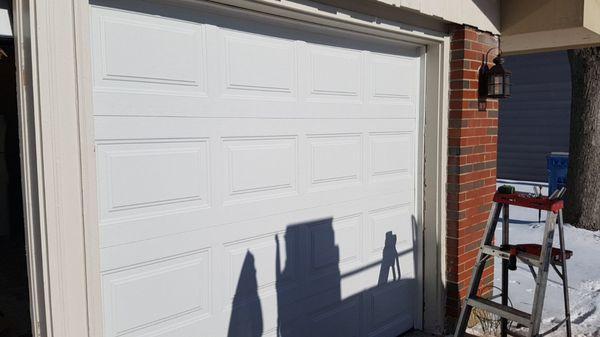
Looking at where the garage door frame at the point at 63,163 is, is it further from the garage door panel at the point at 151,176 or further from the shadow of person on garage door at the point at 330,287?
the shadow of person on garage door at the point at 330,287

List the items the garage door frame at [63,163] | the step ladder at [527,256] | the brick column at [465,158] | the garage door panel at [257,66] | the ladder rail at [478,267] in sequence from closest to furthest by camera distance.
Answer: the garage door frame at [63,163] → the garage door panel at [257,66] → the step ladder at [527,256] → the ladder rail at [478,267] → the brick column at [465,158]

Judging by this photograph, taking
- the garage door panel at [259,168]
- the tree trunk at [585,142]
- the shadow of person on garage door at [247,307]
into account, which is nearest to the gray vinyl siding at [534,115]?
the tree trunk at [585,142]

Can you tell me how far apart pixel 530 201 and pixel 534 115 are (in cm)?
1043

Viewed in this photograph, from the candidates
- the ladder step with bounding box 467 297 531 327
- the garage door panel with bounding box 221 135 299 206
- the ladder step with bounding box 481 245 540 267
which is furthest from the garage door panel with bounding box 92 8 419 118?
the ladder step with bounding box 467 297 531 327

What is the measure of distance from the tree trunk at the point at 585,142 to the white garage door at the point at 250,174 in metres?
4.88

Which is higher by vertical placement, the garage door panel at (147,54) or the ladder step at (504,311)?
the garage door panel at (147,54)

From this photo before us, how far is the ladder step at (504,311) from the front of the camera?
3.14 meters

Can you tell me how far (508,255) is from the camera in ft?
10.7

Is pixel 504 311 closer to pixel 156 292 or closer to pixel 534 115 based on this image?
pixel 156 292

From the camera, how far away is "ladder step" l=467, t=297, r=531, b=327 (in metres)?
3.14

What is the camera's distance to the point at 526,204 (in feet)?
10.8

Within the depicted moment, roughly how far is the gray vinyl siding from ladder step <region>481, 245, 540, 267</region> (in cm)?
1018

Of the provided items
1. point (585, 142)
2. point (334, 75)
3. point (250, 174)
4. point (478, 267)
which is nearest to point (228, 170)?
point (250, 174)

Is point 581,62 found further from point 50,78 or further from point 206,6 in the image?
point 50,78
